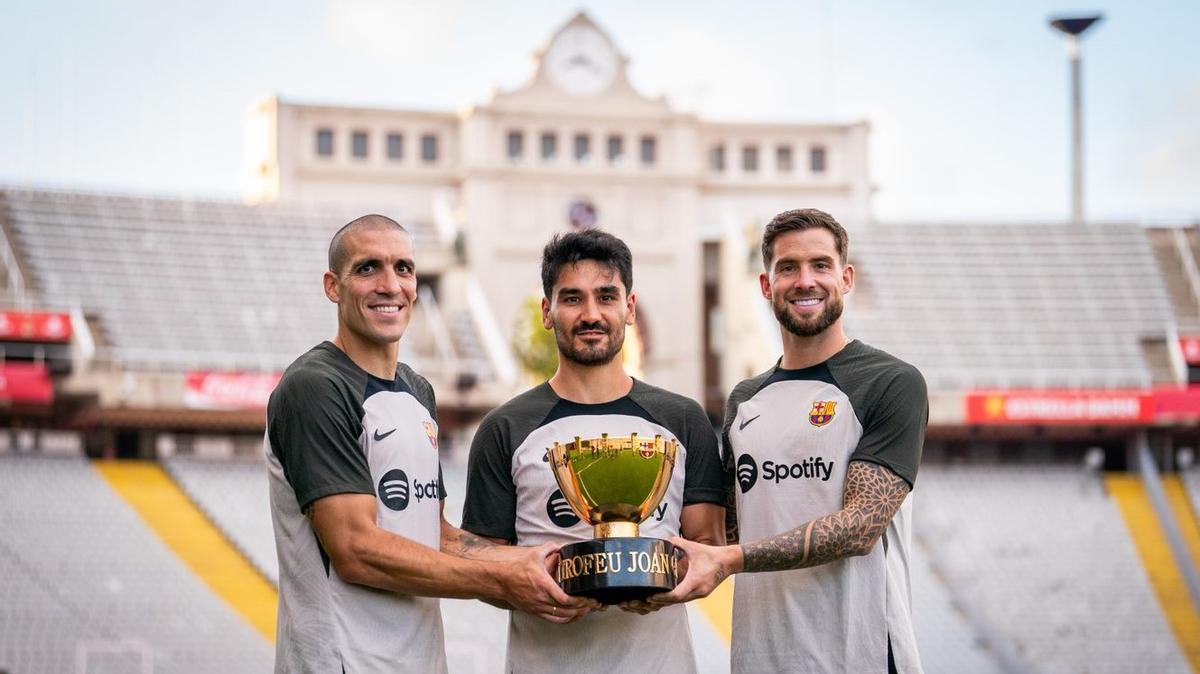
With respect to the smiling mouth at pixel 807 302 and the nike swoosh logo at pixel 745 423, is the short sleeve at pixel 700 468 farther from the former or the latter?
the smiling mouth at pixel 807 302

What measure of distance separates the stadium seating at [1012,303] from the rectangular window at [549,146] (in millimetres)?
7252

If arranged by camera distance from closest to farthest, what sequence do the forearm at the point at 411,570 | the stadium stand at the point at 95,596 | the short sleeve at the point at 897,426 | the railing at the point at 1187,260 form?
the forearm at the point at 411,570, the short sleeve at the point at 897,426, the stadium stand at the point at 95,596, the railing at the point at 1187,260

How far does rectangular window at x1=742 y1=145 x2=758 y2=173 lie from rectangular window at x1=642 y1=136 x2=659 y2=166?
8.44ft

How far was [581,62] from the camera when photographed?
3741 centimetres

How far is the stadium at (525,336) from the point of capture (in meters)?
23.0

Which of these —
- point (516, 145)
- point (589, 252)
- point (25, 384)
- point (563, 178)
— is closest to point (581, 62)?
point (516, 145)

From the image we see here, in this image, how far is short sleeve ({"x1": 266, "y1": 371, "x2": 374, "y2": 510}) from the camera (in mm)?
4953

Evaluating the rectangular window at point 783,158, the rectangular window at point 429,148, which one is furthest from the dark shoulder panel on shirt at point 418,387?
the rectangular window at point 783,158

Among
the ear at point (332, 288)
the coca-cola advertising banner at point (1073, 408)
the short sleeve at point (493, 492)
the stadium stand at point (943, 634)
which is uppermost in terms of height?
the ear at point (332, 288)

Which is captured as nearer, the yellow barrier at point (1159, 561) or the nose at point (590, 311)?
the nose at point (590, 311)

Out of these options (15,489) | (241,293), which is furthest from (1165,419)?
(15,489)

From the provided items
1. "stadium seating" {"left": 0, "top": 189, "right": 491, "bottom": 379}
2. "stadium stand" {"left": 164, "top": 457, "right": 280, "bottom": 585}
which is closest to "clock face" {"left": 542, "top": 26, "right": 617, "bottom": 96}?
"stadium seating" {"left": 0, "top": 189, "right": 491, "bottom": 379}

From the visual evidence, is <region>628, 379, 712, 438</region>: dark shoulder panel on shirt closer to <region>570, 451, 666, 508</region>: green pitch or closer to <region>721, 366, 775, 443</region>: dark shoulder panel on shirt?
<region>721, 366, 775, 443</region>: dark shoulder panel on shirt

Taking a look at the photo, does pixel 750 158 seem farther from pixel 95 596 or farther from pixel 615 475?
pixel 615 475
